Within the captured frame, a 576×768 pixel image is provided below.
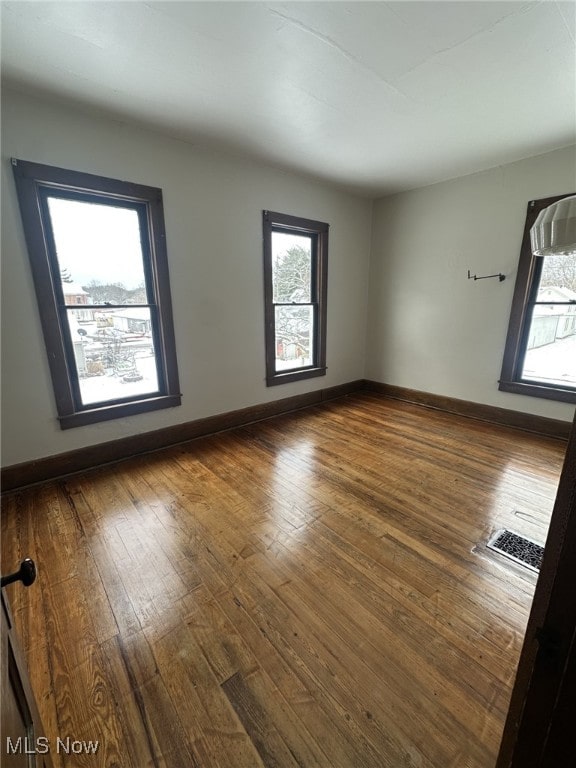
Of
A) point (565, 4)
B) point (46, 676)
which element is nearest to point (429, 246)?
point (565, 4)

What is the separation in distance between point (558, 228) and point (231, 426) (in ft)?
9.94

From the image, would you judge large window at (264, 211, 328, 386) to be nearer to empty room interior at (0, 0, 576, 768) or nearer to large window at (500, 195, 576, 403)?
empty room interior at (0, 0, 576, 768)

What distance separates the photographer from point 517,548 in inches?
70.3

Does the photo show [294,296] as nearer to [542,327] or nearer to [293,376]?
[293,376]

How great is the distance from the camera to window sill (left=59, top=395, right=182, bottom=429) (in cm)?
255

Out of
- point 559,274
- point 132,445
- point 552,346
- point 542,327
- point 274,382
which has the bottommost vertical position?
point 132,445

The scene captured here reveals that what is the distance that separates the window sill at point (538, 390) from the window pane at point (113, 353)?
3687 millimetres

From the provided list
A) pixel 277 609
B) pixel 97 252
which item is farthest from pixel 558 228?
pixel 97 252

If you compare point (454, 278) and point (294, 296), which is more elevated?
point (454, 278)

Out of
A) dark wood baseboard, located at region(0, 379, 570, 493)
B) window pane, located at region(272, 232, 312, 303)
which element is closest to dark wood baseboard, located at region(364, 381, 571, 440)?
dark wood baseboard, located at region(0, 379, 570, 493)

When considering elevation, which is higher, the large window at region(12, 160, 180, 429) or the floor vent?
the large window at region(12, 160, 180, 429)

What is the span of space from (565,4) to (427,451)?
282 centimetres

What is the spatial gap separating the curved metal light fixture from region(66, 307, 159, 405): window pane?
110 inches

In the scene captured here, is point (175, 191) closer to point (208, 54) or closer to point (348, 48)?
point (208, 54)
